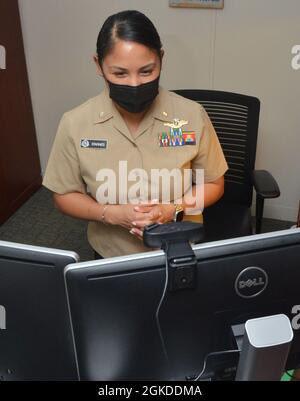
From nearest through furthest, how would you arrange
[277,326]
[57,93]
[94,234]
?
1. [277,326]
2. [94,234]
3. [57,93]

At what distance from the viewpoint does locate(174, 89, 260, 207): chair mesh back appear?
1.87m

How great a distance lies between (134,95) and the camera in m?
1.24

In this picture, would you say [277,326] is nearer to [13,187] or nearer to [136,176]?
[136,176]

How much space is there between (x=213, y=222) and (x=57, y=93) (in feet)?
5.55

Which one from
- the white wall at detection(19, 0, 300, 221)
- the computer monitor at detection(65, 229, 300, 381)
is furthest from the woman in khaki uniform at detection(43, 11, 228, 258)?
the white wall at detection(19, 0, 300, 221)

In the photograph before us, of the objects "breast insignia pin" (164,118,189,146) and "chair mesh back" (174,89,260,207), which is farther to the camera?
"chair mesh back" (174,89,260,207)

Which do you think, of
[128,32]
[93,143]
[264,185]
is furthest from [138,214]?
[264,185]

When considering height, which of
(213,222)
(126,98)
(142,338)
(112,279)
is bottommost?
(213,222)

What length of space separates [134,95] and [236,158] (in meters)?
0.85

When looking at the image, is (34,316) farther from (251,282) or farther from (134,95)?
(134,95)

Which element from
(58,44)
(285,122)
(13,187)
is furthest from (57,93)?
(285,122)

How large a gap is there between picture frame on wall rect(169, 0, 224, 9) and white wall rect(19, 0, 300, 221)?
1.2 inches

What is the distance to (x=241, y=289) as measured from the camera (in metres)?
0.72

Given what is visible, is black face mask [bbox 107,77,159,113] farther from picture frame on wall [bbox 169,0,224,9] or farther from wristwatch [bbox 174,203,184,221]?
picture frame on wall [bbox 169,0,224,9]
